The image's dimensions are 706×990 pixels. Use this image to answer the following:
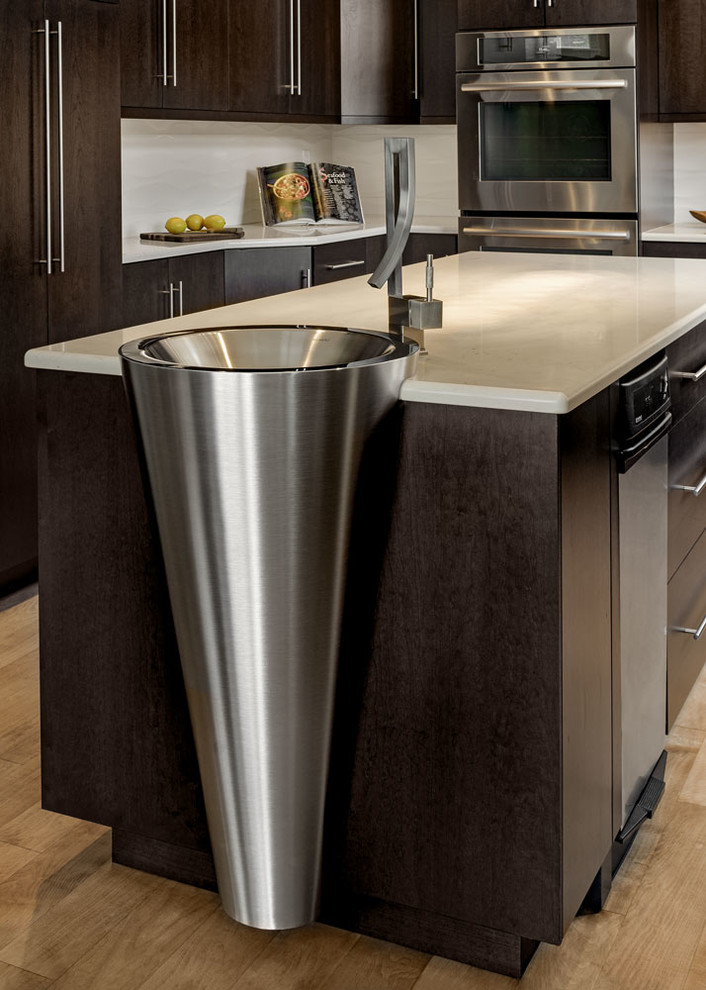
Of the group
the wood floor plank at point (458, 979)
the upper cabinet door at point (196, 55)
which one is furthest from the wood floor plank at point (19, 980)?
the upper cabinet door at point (196, 55)

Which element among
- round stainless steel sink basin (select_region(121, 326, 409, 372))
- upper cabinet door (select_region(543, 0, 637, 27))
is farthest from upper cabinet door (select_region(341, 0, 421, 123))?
round stainless steel sink basin (select_region(121, 326, 409, 372))

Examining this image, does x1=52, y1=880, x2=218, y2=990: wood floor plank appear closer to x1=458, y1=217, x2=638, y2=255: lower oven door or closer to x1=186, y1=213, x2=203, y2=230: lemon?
x1=186, y1=213, x2=203, y2=230: lemon

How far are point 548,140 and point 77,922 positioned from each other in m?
3.72

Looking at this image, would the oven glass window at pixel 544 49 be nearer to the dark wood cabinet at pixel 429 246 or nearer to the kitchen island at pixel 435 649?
the dark wood cabinet at pixel 429 246

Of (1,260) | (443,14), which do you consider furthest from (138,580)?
(443,14)

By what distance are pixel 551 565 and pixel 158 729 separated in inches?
28.8

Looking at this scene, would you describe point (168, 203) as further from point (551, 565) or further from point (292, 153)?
point (551, 565)

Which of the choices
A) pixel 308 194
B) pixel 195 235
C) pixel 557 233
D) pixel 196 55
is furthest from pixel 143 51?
pixel 557 233

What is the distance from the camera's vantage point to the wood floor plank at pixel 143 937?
1747 mm

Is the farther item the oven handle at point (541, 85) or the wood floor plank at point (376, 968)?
the oven handle at point (541, 85)

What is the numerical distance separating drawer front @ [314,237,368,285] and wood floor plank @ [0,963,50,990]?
3.24 m

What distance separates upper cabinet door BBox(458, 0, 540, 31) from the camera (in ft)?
15.1

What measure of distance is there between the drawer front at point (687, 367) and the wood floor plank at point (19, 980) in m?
1.43

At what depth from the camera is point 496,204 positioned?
15.9ft
